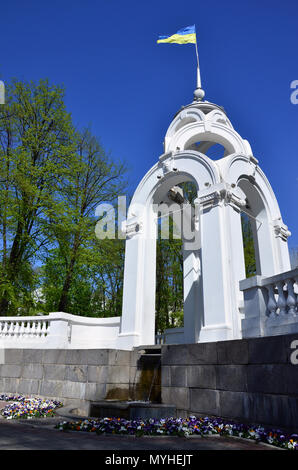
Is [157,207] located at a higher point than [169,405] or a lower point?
higher

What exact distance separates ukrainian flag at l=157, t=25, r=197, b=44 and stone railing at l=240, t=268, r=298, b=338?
11.4 m

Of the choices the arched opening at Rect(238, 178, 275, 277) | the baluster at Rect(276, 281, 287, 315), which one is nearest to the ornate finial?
the arched opening at Rect(238, 178, 275, 277)

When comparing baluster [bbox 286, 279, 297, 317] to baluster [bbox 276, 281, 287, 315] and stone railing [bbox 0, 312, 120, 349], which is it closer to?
baluster [bbox 276, 281, 287, 315]

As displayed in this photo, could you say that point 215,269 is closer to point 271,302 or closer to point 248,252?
point 271,302

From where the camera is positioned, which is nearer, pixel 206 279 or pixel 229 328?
pixel 229 328

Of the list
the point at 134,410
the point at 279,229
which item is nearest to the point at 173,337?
the point at 279,229

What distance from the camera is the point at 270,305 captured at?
6.42m

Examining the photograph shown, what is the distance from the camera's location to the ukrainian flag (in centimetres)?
1407

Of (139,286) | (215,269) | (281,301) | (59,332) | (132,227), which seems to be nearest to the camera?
(281,301)

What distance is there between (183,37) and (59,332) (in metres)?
12.4

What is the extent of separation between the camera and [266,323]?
6434mm
